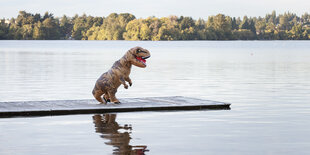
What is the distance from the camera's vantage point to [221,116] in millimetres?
16750

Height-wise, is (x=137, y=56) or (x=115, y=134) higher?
(x=137, y=56)

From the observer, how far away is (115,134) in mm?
13195

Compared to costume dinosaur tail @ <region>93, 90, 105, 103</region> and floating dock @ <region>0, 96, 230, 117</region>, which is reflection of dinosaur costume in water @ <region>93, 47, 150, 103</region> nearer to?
costume dinosaur tail @ <region>93, 90, 105, 103</region>

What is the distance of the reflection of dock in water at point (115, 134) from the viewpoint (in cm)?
1127

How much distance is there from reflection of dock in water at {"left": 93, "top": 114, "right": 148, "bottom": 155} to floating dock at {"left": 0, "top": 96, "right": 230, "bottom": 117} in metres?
0.77

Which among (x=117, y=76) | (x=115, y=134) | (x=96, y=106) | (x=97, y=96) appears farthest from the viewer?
(x=97, y=96)

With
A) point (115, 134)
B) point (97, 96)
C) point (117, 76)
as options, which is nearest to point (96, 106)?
point (97, 96)

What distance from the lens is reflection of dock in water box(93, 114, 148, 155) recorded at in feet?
37.0

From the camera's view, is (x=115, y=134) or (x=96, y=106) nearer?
(x=115, y=134)

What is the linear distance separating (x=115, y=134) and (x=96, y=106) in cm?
422

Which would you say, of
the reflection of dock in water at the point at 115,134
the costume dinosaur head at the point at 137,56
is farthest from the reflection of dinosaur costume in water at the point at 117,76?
the reflection of dock in water at the point at 115,134

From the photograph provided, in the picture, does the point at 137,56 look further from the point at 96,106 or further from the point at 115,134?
the point at 115,134

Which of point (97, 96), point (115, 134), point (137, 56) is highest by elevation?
point (137, 56)

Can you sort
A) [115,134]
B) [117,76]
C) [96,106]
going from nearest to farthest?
[115,134] < [96,106] < [117,76]
